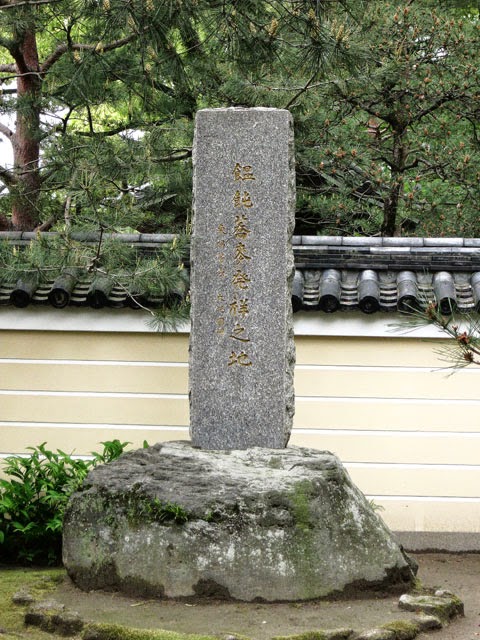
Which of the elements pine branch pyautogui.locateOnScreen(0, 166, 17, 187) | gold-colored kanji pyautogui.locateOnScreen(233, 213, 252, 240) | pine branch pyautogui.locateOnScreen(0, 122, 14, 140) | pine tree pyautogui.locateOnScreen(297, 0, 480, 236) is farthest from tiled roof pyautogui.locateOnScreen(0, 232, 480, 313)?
pine branch pyautogui.locateOnScreen(0, 122, 14, 140)

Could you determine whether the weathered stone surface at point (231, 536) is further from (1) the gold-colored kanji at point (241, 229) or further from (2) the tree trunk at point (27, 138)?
(2) the tree trunk at point (27, 138)

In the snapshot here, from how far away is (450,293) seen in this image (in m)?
7.46

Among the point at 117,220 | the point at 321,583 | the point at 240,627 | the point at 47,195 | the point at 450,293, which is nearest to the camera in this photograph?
the point at 240,627

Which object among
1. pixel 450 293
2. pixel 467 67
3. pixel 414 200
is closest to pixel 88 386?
pixel 450 293

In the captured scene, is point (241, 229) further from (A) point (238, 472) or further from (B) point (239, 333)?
(A) point (238, 472)

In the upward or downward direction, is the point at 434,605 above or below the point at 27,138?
below

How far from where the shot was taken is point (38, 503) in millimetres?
6988

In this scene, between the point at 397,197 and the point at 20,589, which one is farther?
the point at 397,197

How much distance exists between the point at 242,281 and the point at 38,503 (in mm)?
2343

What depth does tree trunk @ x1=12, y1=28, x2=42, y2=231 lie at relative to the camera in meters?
8.79

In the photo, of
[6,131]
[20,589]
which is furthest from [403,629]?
[6,131]

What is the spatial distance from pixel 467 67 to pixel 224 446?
5.44 m

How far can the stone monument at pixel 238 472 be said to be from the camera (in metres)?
5.27

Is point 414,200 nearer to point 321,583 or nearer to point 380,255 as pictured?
point 380,255
